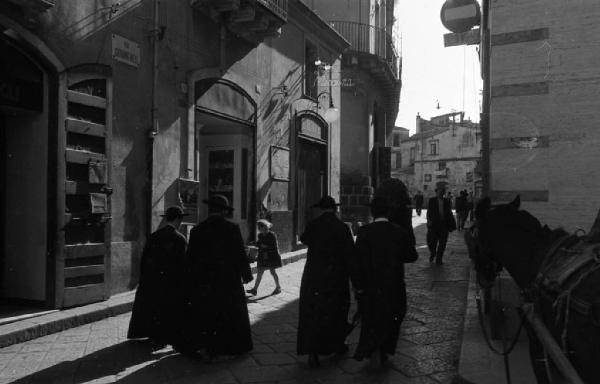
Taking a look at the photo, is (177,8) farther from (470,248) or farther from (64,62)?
(470,248)

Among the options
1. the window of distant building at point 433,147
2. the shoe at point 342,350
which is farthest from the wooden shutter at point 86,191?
the window of distant building at point 433,147

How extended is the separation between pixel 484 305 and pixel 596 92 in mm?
2481

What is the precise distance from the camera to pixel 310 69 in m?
15.1

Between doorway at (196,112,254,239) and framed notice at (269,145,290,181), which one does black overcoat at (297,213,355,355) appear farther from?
framed notice at (269,145,290,181)

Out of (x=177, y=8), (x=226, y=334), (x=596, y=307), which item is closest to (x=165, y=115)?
(x=177, y=8)

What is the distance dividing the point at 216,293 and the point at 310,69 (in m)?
10.9

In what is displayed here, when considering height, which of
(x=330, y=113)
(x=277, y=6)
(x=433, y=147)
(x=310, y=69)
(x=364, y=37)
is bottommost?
(x=330, y=113)

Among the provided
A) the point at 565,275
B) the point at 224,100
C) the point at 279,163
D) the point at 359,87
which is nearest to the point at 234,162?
the point at 279,163

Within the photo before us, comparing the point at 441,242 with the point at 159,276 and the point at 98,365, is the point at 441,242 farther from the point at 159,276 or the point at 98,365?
the point at 98,365

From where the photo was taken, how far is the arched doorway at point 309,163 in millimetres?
14242

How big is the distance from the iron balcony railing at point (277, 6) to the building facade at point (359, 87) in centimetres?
822

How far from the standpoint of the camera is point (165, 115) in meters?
8.70

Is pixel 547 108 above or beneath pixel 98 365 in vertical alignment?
above

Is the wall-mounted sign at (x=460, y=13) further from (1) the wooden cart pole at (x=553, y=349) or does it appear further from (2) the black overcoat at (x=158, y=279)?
(1) the wooden cart pole at (x=553, y=349)
